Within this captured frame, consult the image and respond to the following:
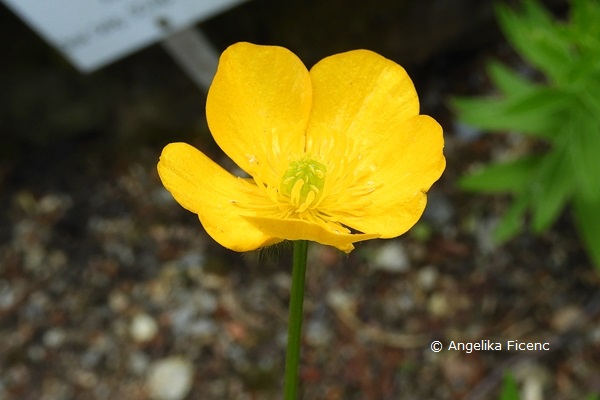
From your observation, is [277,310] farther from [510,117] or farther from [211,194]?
[211,194]

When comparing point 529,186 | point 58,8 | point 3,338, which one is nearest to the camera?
point 58,8

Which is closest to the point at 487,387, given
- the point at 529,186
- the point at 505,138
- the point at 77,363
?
the point at 529,186

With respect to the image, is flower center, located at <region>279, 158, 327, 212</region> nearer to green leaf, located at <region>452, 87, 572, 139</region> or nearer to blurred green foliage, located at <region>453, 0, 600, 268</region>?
blurred green foliage, located at <region>453, 0, 600, 268</region>

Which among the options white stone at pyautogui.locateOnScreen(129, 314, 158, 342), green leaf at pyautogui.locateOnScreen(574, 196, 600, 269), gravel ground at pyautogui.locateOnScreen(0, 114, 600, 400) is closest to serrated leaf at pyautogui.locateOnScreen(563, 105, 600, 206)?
green leaf at pyautogui.locateOnScreen(574, 196, 600, 269)

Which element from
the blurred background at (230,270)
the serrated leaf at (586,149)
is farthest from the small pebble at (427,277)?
the serrated leaf at (586,149)

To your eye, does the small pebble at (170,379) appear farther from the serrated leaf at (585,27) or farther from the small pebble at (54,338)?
the serrated leaf at (585,27)

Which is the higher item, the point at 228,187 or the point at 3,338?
the point at 228,187

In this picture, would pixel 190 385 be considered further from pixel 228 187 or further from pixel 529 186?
pixel 228 187

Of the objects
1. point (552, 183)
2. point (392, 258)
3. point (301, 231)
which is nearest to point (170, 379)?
point (392, 258)
